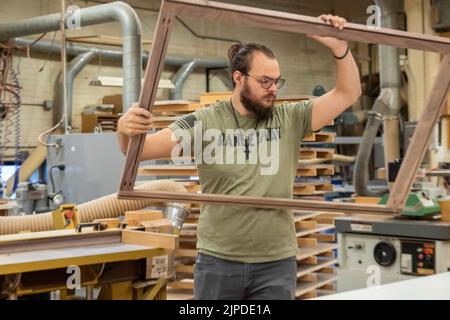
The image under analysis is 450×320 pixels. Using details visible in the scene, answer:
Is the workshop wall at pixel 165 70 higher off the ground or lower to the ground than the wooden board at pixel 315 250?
higher

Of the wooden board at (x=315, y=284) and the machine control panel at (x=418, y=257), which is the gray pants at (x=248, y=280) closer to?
the machine control panel at (x=418, y=257)

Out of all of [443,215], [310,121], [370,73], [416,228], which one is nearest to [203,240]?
[310,121]

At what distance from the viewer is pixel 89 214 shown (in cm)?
322

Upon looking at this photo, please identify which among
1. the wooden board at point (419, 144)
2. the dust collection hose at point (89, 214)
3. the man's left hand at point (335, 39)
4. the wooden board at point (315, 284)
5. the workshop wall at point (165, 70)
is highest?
the workshop wall at point (165, 70)

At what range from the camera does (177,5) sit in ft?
4.73

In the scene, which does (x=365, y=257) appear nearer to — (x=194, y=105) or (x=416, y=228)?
(x=416, y=228)

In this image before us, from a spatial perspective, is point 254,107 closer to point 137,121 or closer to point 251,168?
point 251,168

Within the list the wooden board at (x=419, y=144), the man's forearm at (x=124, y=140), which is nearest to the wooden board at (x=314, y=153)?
the wooden board at (x=419, y=144)

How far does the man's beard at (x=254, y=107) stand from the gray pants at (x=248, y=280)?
0.48 metres

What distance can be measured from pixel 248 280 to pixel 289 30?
0.79 meters

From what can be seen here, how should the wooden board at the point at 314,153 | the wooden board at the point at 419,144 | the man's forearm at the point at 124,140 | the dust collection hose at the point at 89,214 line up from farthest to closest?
the wooden board at the point at 314,153
the dust collection hose at the point at 89,214
the wooden board at the point at 419,144
the man's forearm at the point at 124,140

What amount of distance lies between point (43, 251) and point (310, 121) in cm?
153

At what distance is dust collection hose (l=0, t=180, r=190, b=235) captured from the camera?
309 cm

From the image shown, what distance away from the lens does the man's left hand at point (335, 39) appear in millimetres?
1529
